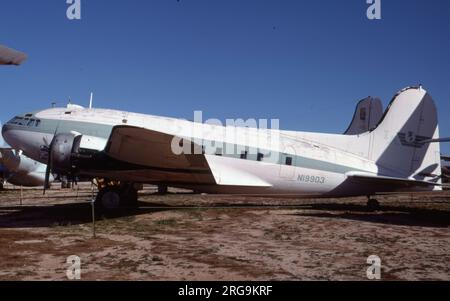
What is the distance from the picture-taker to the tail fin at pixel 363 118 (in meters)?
18.4

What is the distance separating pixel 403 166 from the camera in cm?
1477

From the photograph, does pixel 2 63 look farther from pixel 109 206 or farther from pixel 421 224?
pixel 421 224

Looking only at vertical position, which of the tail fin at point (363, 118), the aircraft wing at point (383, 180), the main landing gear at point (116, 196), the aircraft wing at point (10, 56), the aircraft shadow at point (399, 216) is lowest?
the aircraft shadow at point (399, 216)

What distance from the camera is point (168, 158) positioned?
12711 millimetres

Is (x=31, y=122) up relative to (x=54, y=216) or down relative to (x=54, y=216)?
up

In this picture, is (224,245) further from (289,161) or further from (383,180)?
(383,180)

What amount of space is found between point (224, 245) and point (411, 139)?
34.7ft

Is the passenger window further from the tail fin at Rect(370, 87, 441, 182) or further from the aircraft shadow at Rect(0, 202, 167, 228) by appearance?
the aircraft shadow at Rect(0, 202, 167, 228)

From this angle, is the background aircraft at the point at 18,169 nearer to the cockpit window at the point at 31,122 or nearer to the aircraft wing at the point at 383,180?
A: the cockpit window at the point at 31,122

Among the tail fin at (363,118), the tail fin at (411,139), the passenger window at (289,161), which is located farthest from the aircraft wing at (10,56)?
the tail fin at (363,118)

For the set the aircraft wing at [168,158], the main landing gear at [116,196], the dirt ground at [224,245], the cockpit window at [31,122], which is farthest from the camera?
the cockpit window at [31,122]

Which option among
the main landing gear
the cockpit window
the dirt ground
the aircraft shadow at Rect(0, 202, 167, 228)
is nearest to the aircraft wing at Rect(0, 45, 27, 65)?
the dirt ground

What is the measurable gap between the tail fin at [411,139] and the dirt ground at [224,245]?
2026 millimetres

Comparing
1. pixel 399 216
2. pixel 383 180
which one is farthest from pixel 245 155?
pixel 399 216
